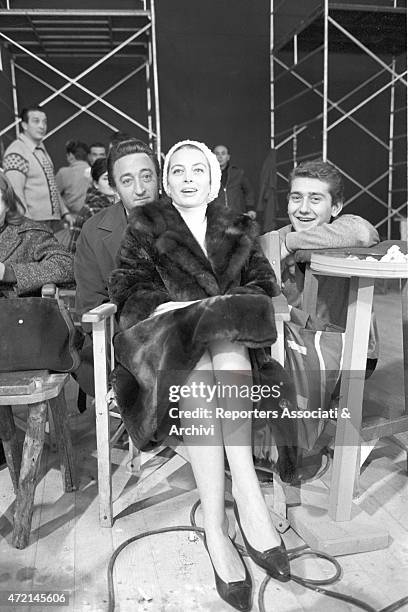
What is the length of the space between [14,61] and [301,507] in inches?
199

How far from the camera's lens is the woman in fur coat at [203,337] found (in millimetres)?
1515

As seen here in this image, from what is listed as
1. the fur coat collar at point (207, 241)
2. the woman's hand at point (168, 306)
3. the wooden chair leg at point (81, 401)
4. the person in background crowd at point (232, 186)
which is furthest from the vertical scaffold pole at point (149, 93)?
the woman's hand at point (168, 306)

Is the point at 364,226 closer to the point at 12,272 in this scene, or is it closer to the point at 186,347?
the point at 186,347

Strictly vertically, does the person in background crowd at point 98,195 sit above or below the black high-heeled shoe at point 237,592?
above

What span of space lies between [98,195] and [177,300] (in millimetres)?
1706

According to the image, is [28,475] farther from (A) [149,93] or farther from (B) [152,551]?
(A) [149,93]

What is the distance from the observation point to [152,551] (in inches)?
64.6

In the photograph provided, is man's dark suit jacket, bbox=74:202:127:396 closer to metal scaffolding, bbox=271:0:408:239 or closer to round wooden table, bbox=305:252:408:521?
round wooden table, bbox=305:252:408:521

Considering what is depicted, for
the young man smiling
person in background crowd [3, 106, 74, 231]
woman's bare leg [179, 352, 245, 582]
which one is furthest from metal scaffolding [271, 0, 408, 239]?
woman's bare leg [179, 352, 245, 582]

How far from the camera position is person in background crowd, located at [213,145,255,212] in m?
5.25

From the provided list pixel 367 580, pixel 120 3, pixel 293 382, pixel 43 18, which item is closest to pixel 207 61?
pixel 120 3

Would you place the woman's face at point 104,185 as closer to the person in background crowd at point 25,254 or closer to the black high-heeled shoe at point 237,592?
the person in background crowd at point 25,254

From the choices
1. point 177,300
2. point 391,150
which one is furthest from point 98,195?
point 391,150

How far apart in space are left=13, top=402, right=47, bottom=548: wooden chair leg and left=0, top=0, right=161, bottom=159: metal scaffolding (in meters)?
3.36
